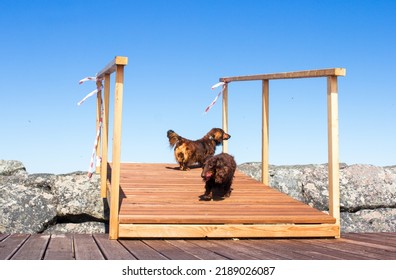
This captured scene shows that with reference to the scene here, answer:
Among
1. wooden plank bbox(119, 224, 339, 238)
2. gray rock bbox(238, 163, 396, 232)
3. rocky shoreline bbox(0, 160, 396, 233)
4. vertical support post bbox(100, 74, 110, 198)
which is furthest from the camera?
gray rock bbox(238, 163, 396, 232)

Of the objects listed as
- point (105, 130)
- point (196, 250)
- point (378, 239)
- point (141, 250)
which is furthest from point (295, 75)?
point (141, 250)

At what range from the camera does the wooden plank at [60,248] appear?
11.9 feet

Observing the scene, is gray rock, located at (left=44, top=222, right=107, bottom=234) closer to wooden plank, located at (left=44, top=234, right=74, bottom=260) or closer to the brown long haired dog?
the brown long haired dog

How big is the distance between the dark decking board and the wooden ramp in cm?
8

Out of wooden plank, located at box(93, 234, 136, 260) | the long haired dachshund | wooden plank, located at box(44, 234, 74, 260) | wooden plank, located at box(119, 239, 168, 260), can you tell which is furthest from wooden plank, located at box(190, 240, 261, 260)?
the long haired dachshund

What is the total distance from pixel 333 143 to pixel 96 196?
3461mm

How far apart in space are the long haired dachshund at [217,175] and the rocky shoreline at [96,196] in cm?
218

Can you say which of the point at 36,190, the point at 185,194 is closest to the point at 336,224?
the point at 185,194

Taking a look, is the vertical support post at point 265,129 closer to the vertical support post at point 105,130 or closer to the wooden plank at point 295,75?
the wooden plank at point 295,75

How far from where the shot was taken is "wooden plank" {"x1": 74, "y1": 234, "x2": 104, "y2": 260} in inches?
143

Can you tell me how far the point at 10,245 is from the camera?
13.8 ft

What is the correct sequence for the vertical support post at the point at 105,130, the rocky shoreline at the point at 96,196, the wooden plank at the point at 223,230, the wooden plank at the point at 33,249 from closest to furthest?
the wooden plank at the point at 33,249, the wooden plank at the point at 223,230, the vertical support post at the point at 105,130, the rocky shoreline at the point at 96,196

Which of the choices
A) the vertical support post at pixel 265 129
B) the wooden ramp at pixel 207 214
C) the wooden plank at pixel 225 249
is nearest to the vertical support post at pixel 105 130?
the wooden ramp at pixel 207 214

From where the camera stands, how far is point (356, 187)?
27.1 feet
